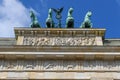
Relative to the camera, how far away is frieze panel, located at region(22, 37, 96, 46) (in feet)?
72.4

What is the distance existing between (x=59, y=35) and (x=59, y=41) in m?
0.46

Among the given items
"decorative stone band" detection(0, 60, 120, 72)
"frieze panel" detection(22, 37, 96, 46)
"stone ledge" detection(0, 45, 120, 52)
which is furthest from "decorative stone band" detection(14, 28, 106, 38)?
"decorative stone band" detection(0, 60, 120, 72)

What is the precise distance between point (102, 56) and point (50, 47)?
9.24 ft

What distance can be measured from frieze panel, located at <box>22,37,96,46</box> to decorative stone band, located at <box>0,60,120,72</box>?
4.60 feet

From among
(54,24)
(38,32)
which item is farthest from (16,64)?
(54,24)

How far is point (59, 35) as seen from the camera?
22.5 m

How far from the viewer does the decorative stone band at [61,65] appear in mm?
20688

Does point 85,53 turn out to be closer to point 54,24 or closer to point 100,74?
point 100,74

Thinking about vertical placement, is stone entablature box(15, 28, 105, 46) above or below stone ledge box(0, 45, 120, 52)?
above

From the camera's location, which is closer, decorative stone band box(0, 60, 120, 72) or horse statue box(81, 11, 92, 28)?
decorative stone band box(0, 60, 120, 72)

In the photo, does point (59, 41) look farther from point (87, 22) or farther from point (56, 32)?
point (87, 22)

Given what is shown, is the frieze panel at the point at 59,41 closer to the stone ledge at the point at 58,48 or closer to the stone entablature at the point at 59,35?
the stone entablature at the point at 59,35

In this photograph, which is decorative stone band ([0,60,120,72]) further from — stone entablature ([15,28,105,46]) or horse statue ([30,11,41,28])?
horse statue ([30,11,41,28])

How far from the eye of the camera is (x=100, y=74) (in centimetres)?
2053
